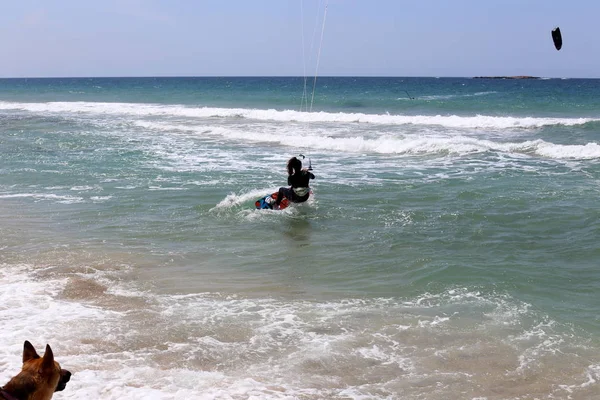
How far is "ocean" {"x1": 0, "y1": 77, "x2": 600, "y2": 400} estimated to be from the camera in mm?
6199

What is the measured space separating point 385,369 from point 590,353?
2.23 m

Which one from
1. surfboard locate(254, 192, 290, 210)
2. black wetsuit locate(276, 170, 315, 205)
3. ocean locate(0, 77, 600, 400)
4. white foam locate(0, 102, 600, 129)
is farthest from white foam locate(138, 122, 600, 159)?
surfboard locate(254, 192, 290, 210)

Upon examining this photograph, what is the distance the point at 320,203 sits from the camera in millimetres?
14148

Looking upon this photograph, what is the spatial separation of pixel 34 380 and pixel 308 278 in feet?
18.8

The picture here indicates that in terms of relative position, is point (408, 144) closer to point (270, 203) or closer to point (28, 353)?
point (270, 203)

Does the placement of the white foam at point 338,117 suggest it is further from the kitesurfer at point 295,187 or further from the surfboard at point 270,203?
the surfboard at point 270,203

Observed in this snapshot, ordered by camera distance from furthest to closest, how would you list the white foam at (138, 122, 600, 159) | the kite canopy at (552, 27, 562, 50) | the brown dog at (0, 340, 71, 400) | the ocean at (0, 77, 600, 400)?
the white foam at (138, 122, 600, 159) < the kite canopy at (552, 27, 562, 50) < the ocean at (0, 77, 600, 400) < the brown dog at (0, 340, 71, 400)

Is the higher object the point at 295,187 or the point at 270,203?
the point at 295,187

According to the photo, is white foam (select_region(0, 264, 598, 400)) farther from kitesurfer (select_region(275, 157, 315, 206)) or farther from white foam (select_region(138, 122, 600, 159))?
white foam (select_region(138, 122, 600, 159))

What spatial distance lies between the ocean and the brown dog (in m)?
1.95

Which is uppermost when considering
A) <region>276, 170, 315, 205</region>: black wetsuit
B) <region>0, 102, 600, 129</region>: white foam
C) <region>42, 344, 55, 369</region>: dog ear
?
<region>0, 102, 600, 129</region>: white foam

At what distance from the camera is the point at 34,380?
367cm

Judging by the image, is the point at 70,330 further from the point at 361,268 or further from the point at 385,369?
the point at 361,268

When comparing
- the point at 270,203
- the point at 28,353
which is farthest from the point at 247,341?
the point at 270,203
